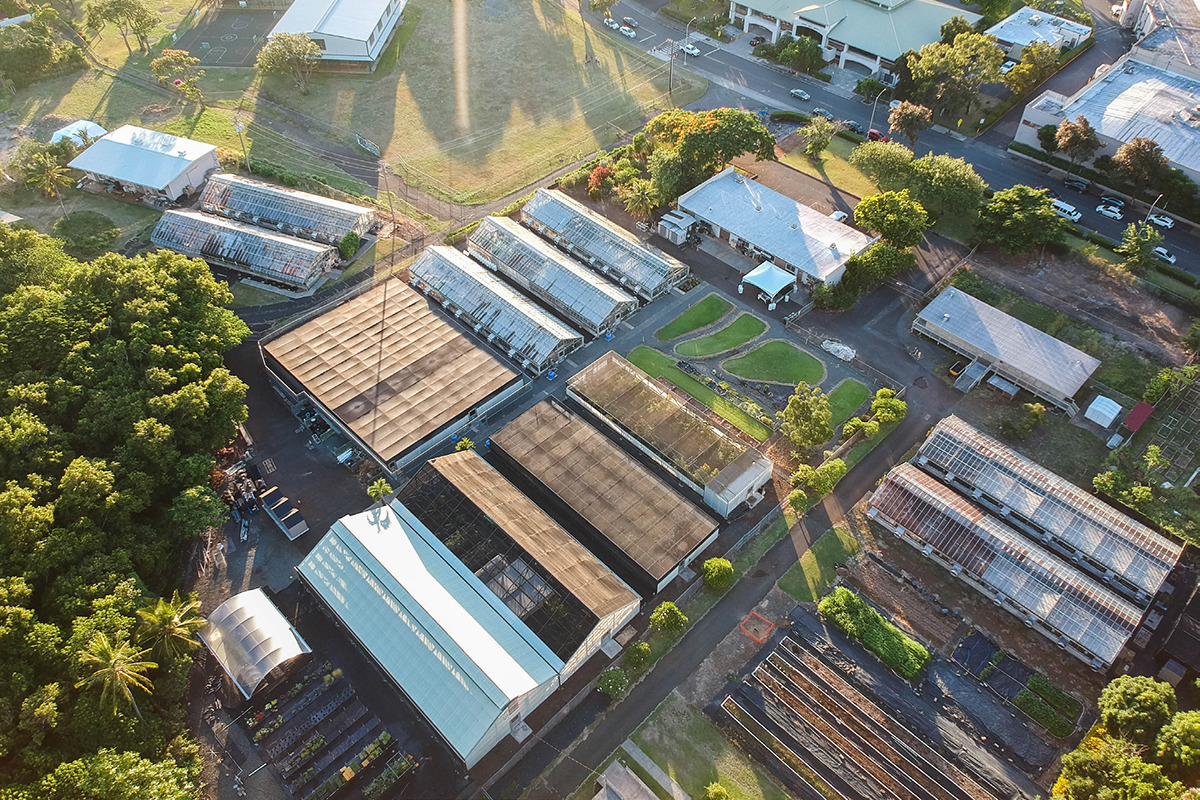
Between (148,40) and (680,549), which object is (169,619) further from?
(148,40)

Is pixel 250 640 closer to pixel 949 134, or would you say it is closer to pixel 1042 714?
pixel 1042 714

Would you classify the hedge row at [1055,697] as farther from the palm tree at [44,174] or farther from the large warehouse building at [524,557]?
the palm tree at [44,174]

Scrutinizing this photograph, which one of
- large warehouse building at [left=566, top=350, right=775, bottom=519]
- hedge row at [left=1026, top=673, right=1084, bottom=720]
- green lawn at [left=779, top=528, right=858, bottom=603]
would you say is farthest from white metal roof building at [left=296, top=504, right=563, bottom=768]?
hedge row at [left=1026, top=673, right=1084, bottom=720]

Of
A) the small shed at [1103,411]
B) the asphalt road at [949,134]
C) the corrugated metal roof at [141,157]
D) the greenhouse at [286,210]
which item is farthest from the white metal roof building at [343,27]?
the small shed at [1103,411]

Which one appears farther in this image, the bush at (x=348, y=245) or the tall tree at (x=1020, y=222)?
the bush at (x=348, y=245)

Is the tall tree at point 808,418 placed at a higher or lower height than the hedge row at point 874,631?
higher

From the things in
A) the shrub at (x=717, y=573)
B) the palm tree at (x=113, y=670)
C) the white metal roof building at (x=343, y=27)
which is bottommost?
the shrub at (x=717, y=573)
